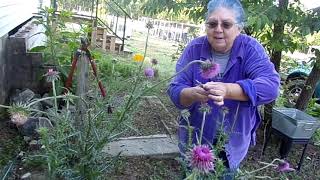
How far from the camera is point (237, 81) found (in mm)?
1829

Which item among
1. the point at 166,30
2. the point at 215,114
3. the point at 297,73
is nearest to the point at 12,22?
the point at 215,114

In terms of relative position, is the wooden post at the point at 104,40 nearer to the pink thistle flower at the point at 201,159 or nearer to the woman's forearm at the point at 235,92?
the woman's forearm at the point at 235,92

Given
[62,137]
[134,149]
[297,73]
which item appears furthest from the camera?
[297,73]

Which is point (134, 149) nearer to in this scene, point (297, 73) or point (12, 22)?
point (12, 22)

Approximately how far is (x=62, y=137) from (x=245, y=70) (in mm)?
1039

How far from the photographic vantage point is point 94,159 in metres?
2.28

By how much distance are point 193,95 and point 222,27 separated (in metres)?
0.42

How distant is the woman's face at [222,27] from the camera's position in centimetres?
192

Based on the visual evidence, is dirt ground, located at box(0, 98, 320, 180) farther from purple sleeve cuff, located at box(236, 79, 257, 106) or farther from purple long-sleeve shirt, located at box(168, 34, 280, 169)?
purple sleeve cuff, located at box(236, 79, 257, 106)

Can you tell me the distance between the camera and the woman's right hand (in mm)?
1639

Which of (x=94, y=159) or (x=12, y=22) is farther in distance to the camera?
(x=12, y=22)

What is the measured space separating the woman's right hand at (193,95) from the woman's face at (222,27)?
332 millimetres

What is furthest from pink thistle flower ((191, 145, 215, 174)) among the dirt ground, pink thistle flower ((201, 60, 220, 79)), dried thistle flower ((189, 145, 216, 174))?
the dirt ground

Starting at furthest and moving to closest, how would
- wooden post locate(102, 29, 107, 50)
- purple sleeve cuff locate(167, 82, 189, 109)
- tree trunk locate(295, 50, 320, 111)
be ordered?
wooden post locate(102, 29, 107, 50)
tree trunk locate(295, 50, 320, 111)
purple sleeve cuff locate(167, 82, 189, 109)
